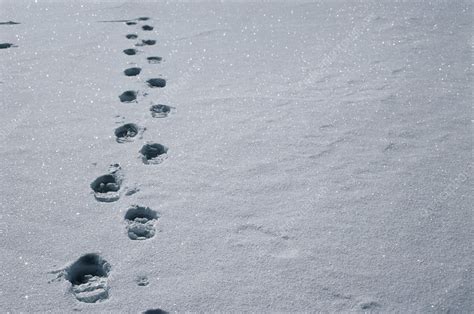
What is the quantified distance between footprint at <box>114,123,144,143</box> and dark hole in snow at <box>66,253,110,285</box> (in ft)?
2.39

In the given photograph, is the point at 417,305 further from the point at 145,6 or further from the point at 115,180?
the point at 145,6

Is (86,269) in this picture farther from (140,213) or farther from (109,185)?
(109,185)

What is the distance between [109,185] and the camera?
181cm

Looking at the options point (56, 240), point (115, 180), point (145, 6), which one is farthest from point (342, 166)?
point (145, 6)

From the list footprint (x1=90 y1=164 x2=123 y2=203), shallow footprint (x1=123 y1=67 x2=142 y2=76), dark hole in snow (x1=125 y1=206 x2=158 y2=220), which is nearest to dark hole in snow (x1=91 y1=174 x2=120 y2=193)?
footprint (x1=90 y1=164 x2=123 y2=203)

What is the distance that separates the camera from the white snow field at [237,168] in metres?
1.40

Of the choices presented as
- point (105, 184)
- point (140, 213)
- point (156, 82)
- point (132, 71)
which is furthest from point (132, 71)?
point (140, 213)

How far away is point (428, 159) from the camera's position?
193cm

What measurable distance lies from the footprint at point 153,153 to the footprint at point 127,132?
116mm

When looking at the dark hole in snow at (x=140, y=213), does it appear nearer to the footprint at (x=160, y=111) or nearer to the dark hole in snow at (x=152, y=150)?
the dark hole in snow at (x=152, y=150)

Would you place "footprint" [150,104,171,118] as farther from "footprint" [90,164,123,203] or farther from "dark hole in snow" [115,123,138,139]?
"footprint" [90,164,123,203]

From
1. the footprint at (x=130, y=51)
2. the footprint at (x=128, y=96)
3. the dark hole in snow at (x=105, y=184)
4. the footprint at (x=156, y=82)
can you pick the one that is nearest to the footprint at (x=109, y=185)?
the dark hole in snow at (x=105, y=184)

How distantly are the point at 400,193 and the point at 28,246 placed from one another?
1.36 meters

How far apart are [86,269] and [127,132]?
833mm
